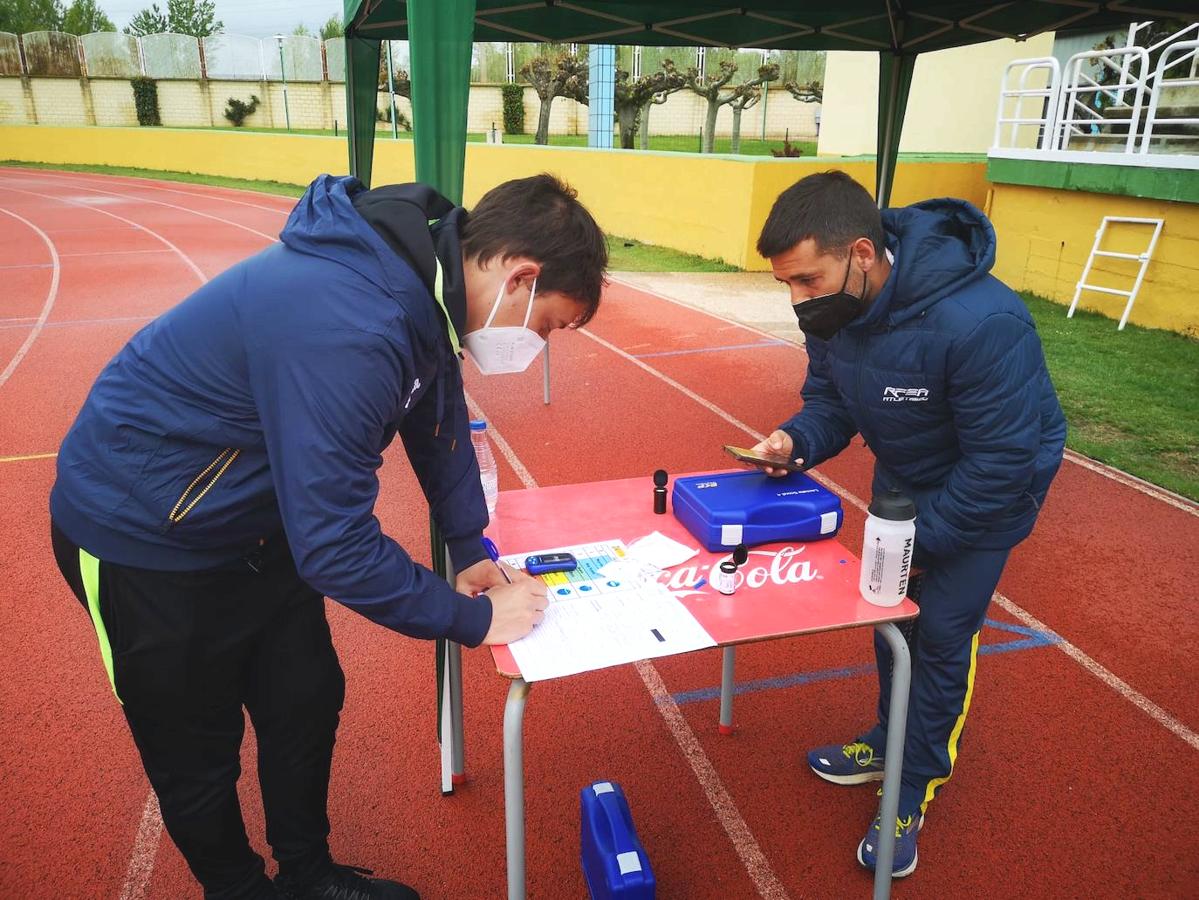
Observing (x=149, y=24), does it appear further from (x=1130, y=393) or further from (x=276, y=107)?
(x=1130, y=393)

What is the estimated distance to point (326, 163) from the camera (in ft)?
75.3

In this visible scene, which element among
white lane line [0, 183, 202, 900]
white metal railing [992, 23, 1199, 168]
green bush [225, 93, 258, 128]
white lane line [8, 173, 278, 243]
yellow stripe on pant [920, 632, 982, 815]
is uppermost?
green bush [225, 93, 258, 128]

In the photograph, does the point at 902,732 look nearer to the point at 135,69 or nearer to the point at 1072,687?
the point at 1072,687

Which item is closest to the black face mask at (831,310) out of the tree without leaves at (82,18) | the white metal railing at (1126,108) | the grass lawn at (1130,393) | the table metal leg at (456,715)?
the table metal leg at (456,715)

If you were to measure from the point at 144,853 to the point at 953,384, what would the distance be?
2.72 metres

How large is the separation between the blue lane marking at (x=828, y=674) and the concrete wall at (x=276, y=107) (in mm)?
34910

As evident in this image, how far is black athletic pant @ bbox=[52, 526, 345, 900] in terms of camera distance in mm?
1772

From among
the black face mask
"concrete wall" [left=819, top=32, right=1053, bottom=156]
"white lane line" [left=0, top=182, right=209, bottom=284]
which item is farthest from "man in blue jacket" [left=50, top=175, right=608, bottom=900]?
Answer: "concrete wall" [left=819, top=32, right=1053, bottom=156]

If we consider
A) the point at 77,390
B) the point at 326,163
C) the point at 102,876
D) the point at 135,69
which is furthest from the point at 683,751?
the point at 135,69

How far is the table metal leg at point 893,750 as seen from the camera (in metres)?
2.02

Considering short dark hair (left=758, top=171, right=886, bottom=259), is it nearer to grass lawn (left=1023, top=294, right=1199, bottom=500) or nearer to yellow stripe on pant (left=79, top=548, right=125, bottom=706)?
yellow stripe on pant (left=79, top=548, right=125, bottom=706)

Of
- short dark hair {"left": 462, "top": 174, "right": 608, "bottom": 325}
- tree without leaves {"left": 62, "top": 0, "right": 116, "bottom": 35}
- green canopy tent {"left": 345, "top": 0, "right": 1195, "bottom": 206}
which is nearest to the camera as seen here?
short dark hair {"left": 462, "top": 174, "right": 608, "bottom": 325}

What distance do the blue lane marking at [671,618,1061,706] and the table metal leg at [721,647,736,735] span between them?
24 cm

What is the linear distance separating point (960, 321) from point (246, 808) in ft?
8.65
